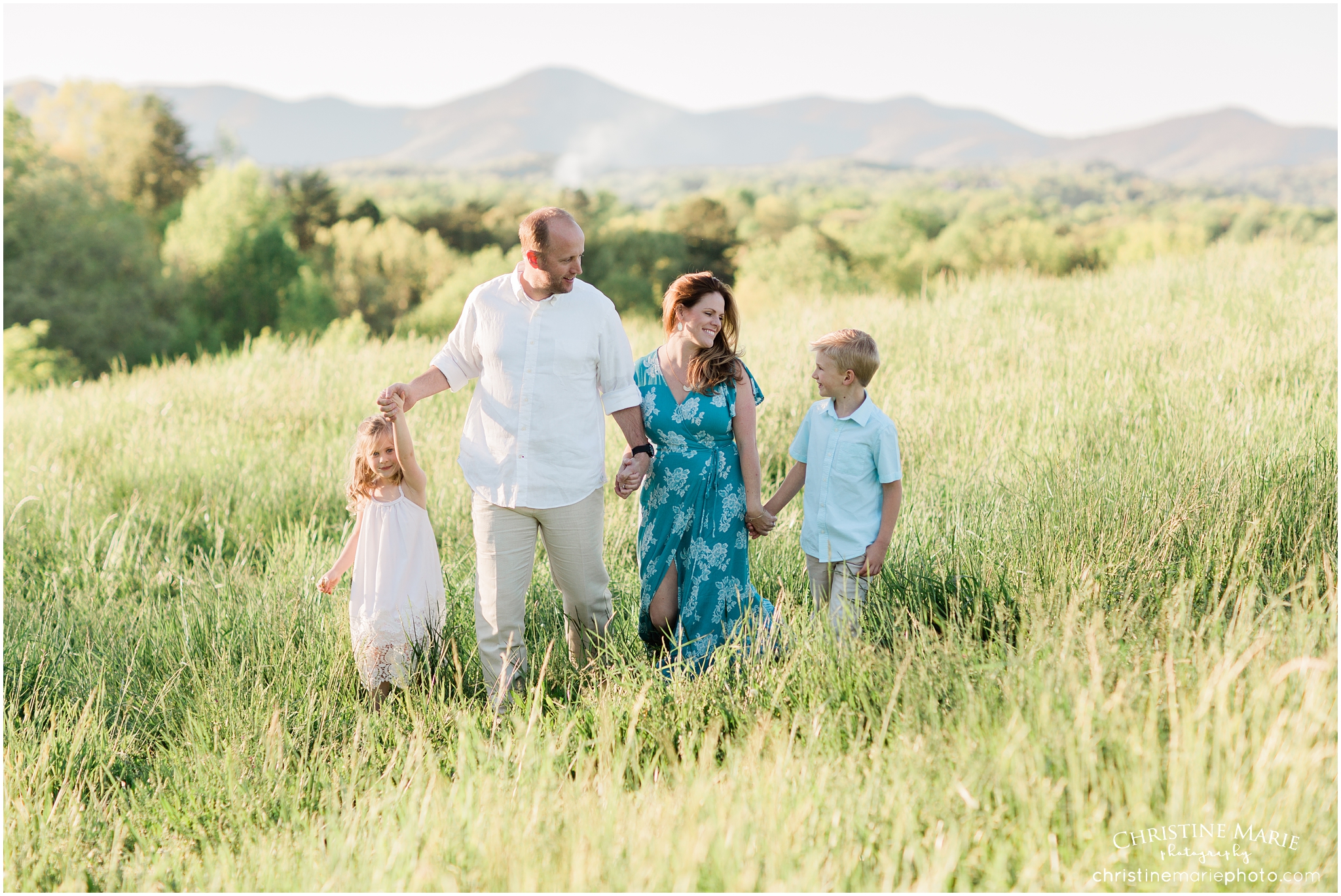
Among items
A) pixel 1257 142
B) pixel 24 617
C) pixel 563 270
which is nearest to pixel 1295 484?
pixel 563 270

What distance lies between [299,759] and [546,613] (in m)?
1.43

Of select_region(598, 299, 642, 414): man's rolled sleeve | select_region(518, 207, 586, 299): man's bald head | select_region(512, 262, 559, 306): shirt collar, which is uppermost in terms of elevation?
select_region(518, 207, 586, 299): man's bald head

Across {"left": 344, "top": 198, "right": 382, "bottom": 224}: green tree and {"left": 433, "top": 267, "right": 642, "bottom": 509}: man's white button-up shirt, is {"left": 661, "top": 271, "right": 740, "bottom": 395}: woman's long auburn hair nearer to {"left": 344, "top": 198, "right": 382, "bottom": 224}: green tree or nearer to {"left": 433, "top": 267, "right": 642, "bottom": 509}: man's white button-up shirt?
{"left": 433, "top": 267, "right": 642, "bottom": 509}: man's white button-up shirt

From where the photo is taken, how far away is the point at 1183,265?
11250mm

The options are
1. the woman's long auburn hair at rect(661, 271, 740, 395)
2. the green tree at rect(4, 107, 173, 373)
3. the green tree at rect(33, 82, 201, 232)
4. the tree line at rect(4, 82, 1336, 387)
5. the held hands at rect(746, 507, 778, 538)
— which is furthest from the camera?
the green tree at rect(33, 82, 201, 232)

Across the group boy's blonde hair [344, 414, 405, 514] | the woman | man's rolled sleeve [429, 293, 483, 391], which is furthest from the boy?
boy's blonde hair [344, 414, 405, 514]

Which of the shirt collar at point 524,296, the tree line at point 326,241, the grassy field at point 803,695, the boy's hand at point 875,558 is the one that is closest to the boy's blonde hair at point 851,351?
the boy's hand at point 875,558

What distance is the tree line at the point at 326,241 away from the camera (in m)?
40.4

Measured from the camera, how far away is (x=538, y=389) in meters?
3.68

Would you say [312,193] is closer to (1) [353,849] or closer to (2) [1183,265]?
(2) [1183,265]

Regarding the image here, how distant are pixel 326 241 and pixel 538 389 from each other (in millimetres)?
63161

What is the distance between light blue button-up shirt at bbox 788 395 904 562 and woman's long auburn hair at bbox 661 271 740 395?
19.0 inches

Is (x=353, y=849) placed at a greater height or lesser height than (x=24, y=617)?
greater

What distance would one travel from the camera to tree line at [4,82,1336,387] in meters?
40.4
